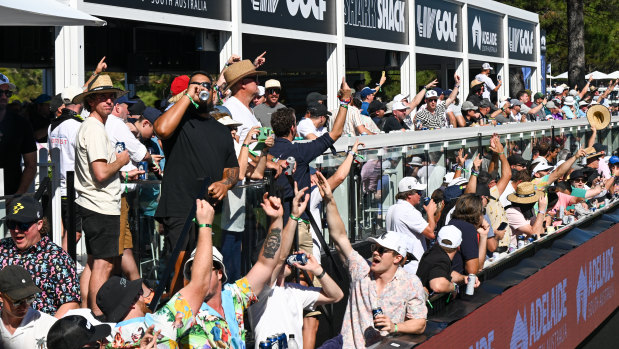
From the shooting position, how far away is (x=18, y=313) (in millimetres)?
4855

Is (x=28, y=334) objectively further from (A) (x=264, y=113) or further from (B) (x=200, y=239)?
(A) (x=264, y=113)

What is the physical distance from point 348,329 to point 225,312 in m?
1.44

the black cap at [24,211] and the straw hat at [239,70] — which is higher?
the straw hat at [239,70]

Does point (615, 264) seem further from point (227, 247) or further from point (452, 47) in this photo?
point (452, 47)

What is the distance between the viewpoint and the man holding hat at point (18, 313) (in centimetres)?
477

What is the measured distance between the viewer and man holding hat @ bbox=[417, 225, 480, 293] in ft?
23.8

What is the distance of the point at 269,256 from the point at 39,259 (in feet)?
4.45

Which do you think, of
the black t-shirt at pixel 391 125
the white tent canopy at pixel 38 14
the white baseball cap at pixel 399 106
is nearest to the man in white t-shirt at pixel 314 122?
the black t-shirt at pixel 391 125

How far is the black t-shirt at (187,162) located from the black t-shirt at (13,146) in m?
1.47

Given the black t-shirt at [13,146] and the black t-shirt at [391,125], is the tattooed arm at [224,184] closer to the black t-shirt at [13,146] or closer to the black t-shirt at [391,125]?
the black t-shirt at [13,146]

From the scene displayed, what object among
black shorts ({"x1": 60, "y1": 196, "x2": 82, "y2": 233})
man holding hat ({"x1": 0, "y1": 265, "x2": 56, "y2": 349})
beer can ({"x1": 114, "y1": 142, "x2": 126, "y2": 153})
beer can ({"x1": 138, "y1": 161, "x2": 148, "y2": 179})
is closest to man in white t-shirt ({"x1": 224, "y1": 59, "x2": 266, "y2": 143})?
beer can ({"x1": 138, "y1": 161, "x2": 148, "y2": 179})

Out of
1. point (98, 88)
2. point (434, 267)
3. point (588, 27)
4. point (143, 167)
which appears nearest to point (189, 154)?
point (98, 88)

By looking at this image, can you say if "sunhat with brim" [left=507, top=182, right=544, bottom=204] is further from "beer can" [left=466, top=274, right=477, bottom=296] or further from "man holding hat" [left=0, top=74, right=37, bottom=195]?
"man holding hat" [left=0, top=74, right=37, bottom=195]

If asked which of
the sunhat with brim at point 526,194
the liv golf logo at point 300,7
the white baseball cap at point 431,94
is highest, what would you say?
the liv golf logo at point 300,7
